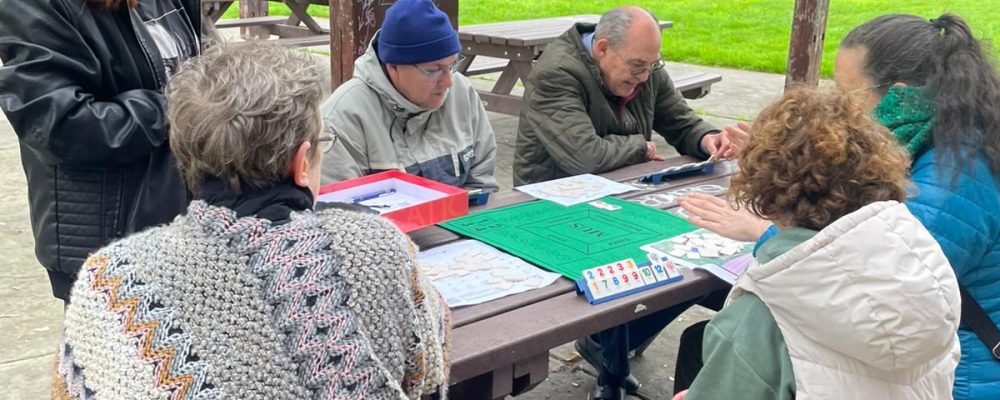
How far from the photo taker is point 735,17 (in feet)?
46.3

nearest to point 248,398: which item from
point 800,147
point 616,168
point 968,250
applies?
point 800,147

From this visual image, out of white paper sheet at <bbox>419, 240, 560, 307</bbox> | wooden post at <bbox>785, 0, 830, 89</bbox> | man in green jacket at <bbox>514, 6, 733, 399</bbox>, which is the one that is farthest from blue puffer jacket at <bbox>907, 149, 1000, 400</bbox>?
wooden post at <bbox>785, 0, 830, 89</bbox>

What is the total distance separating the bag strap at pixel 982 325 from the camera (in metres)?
2.21

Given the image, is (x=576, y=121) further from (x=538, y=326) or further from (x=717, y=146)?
(x=538, y=326)

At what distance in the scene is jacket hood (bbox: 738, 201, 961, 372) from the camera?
1607mm

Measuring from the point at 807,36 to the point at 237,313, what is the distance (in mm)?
4837

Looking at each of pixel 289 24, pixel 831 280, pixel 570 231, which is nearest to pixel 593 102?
pixel 570 231

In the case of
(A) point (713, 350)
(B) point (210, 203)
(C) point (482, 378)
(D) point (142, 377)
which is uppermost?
(B) point (210, 203)

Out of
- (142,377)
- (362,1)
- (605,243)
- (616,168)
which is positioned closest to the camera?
(142,377)

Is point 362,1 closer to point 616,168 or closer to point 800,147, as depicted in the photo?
point 616,168

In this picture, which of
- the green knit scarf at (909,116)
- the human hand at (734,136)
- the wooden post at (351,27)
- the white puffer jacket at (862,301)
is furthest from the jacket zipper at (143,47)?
the human hand at (734,136)

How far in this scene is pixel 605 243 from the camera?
2602 millimetres

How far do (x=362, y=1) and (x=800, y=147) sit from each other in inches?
105

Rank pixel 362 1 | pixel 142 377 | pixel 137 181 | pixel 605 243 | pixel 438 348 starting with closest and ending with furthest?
pixel 142 377 < pixel 438 348 < pixel 137 181 < pixel 605 243 < pixel 362 1
